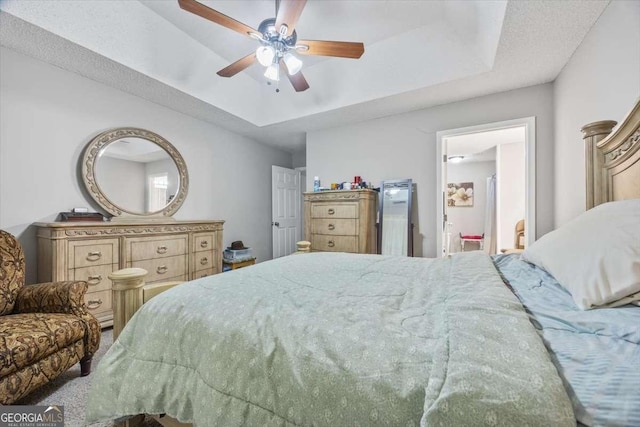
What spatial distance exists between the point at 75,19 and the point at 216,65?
125cm

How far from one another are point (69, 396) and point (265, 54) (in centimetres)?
250

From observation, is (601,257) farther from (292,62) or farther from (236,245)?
(236,245)

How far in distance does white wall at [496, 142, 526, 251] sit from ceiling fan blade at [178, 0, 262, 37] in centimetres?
485

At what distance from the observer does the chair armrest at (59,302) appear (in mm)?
1590

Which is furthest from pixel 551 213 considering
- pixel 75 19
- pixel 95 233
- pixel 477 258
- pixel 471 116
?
pixel 75 19

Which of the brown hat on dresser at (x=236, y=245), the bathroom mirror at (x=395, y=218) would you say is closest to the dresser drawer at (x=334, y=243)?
the bathroom mirror at (x=395, y=218)

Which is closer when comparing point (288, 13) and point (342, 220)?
point (288, 13)

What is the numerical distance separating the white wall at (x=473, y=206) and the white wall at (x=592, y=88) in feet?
12.1

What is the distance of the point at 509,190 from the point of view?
472cm

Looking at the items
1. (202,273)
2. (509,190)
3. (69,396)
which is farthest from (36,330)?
(509,190)

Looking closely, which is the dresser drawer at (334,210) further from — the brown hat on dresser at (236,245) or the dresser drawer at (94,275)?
the dresser drawer at (94,275)

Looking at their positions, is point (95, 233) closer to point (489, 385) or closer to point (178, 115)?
point (178, 115)

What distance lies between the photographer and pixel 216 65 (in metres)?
3.00

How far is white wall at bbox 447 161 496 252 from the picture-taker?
5922 millimetres
